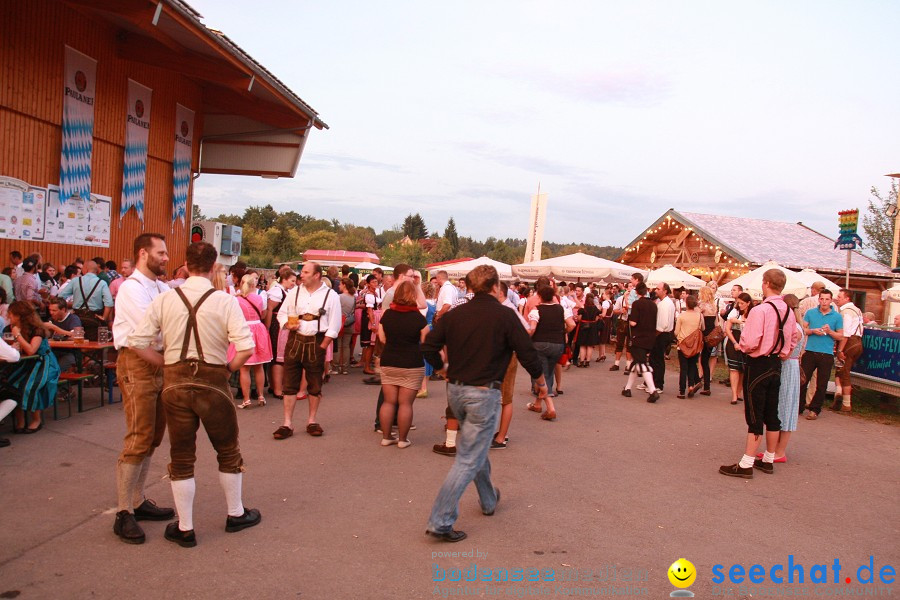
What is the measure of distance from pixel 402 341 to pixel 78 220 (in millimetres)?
8473

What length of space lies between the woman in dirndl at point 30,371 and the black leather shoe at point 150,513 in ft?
9.83

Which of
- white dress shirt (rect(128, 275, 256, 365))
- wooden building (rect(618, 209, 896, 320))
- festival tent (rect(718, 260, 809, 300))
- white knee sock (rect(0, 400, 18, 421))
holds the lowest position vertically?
white knee sock (rect(0, 400, 18, 421))

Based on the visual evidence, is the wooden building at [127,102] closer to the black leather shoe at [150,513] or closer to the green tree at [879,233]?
the black leather shoe at [150,513]

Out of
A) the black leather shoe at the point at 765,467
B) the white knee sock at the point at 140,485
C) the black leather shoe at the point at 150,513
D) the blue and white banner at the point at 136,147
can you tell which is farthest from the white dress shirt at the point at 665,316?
the blue and white banner at the point at 136,147

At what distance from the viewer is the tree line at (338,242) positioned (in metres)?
55.7

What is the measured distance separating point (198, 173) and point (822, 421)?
14.9 m

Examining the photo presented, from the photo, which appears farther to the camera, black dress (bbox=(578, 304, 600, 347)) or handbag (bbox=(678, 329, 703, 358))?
black dress (bbox=(578, 304, 600, 347))

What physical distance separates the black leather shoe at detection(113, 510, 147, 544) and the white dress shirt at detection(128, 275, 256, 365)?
1119 mm

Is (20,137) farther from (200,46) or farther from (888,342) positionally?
(888,342)

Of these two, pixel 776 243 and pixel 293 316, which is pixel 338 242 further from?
pixel 293 316

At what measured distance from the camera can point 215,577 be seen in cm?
384

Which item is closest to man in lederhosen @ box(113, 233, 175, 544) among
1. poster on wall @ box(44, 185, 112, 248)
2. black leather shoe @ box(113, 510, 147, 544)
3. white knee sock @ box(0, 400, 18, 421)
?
black leather shoe @ box(113, 510, 147, 544)

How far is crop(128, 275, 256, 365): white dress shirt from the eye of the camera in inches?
162

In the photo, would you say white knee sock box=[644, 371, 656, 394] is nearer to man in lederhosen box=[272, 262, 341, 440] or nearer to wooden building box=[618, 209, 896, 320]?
man in lederhosen box=[272, 262, 341, 440]
